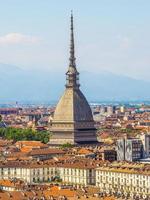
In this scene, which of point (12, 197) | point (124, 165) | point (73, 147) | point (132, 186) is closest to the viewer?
point (12, 197)

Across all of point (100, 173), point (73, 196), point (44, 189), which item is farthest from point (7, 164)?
point (73, 196)

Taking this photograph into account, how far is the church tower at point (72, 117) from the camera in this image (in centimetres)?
11300

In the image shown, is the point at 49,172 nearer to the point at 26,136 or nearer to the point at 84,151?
the point at 84,151

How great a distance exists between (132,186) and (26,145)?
35.7m

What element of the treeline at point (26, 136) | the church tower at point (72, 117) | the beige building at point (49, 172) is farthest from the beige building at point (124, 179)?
the treeline at point (26, 136)

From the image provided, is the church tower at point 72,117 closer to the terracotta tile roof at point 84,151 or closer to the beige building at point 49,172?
the terracotta tile roof at point 84,151

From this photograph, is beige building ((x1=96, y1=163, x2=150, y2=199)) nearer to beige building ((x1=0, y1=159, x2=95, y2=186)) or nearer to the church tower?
beige building ((x1=0, y1=159, x2=95, y2=186))

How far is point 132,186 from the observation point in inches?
3049

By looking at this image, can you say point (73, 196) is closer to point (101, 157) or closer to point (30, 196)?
point (30, 196)

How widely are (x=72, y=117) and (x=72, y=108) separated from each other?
1.45 meters

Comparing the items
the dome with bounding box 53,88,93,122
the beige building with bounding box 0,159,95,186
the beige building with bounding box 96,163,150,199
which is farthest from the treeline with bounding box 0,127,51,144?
the beige building with bounding box 96,163,150,199

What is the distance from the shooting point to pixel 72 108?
379 feet

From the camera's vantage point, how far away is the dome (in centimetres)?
11475

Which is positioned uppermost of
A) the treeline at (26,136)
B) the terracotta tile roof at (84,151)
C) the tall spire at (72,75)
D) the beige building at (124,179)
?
the tall spire at (72,75)
